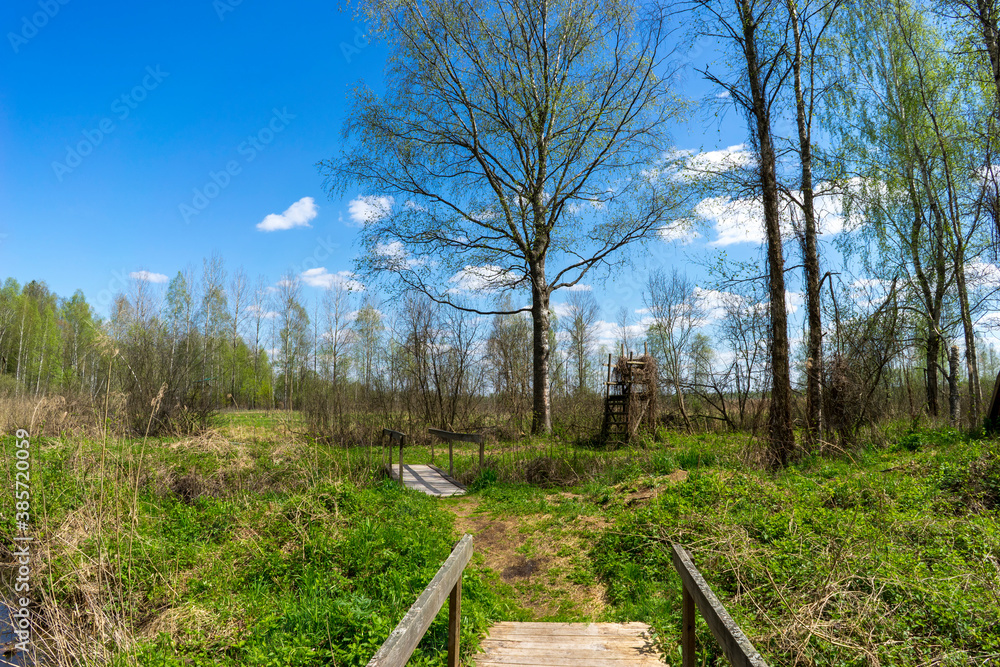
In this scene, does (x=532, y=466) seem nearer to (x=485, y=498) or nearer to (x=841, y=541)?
(x=485, y=498)

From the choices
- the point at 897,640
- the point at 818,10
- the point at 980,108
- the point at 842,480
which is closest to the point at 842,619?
the point at 897,640

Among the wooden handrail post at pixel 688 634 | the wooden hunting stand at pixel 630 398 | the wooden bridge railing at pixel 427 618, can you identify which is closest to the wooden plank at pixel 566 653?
the wooden bridge railing at pixel 427 618

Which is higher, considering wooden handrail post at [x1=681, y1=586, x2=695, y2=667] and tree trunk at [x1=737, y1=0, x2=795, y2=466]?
tree trunk at [x1=737, y1=0, x2=795, y2=466]

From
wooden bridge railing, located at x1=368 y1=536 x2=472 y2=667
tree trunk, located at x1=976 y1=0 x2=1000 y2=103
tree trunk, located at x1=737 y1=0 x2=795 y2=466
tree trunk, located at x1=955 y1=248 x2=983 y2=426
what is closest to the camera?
A: wooden bridge railing, located at x1=368 y1=536 x2=472 y2=667

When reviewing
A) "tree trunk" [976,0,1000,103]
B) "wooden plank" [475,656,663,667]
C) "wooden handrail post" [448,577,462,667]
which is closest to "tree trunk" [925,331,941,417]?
"tree trunk" [976,0,1000,103]

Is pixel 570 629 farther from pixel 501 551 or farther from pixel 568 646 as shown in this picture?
pixel 501 551

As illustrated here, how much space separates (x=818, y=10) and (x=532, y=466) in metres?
11.9

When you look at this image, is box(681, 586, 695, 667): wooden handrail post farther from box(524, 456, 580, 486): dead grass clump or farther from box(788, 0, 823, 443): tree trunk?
box(788, 0, 823, 443): tree trunk

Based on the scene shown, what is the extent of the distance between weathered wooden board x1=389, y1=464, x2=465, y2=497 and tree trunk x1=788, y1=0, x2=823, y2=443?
25.6 ft

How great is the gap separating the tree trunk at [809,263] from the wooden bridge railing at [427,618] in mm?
10276

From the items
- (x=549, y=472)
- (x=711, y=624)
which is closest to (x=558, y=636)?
(x=711, y=624)

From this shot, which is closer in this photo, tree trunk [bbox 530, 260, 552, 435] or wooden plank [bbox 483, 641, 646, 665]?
wooden plank [bbox 483, 641, 646, 665]

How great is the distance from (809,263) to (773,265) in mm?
3183

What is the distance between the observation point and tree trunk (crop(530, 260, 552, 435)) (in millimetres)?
16703
